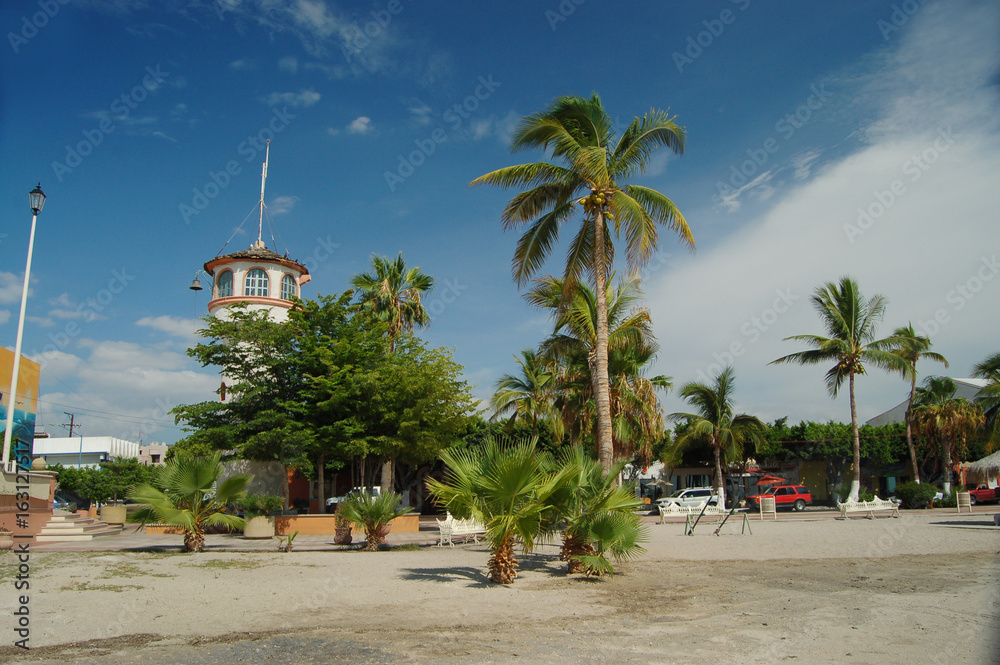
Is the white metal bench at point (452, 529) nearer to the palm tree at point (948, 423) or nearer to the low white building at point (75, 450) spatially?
the palm tree at point (948, 423)

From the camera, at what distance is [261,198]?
36250mm

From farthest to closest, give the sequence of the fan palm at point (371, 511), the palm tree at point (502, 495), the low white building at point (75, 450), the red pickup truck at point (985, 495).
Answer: the low white building at point (75, 450)
the red pickup truck at point (985, 495)
the fan palm at point (371, 511)
the palm tree at point (502, 495)

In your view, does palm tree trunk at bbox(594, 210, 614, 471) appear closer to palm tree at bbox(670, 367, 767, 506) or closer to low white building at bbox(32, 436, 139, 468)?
palm tree at bbox(670, 367, 767, 506)

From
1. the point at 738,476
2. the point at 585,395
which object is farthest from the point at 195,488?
the point at 738,476

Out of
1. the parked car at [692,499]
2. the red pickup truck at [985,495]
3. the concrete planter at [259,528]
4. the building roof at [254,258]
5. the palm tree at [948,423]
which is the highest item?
the building roof at [254,258]

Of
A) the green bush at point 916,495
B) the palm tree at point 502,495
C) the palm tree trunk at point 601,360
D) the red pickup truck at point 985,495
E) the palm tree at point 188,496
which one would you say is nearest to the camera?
the palm tree at point 502,495

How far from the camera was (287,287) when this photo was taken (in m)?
33.6

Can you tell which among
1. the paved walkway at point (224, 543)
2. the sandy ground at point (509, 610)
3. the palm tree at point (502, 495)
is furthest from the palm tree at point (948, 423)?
the palm tree at point (502, 495)

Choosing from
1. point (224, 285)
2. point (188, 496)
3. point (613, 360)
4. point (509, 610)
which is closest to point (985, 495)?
point (613, 360)

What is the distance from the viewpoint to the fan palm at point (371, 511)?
15.4m

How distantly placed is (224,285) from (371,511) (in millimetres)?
21370

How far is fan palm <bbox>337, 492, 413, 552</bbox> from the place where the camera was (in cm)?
1538

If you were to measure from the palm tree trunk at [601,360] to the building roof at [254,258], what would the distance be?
21.4m

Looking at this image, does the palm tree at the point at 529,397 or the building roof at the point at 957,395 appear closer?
the palm tree at the point at 529,397
